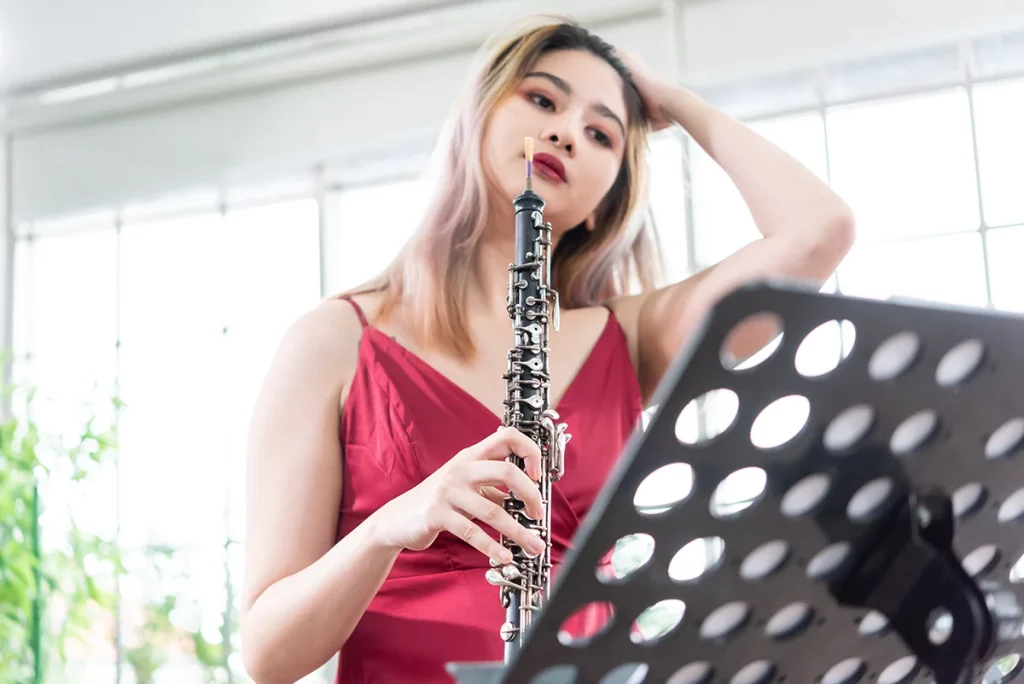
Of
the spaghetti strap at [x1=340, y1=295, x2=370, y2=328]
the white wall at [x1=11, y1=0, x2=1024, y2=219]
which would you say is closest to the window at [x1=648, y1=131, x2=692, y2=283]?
the white wall at [x1=11, y1=0, x2=1024, y2=219]

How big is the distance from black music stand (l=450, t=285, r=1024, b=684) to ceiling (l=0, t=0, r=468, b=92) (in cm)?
304

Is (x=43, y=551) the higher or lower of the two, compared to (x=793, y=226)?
lower

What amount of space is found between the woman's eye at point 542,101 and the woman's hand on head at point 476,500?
0.82m

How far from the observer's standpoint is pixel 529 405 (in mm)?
1426

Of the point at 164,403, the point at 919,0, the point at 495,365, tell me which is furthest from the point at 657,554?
the point at 164,403

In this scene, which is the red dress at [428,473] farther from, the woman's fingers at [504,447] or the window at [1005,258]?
the window at [1005,258]

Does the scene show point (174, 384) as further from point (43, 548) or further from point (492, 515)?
point (492, 515)

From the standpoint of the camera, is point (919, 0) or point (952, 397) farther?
point (919, 0)

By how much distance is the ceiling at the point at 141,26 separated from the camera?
3746 millimetres

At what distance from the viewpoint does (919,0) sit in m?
3.15

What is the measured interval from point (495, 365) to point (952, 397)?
3.44ft

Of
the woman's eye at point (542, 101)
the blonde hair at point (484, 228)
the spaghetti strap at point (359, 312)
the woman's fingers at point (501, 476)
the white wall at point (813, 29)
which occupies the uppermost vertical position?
the white wall at point (813, 29)

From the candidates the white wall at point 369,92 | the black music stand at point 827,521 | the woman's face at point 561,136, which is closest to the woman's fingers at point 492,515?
the black music stand at point 827,521

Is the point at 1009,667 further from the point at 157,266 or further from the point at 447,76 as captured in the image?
the point at 157,266
